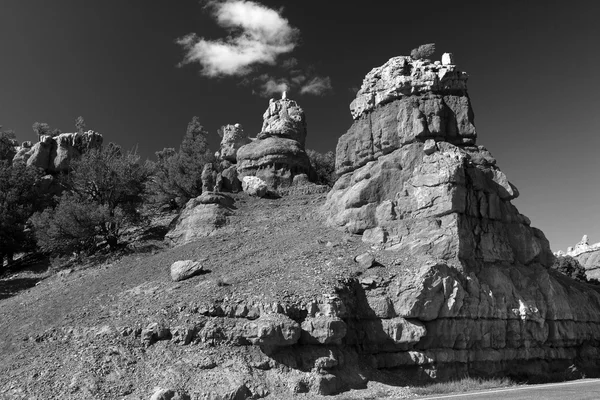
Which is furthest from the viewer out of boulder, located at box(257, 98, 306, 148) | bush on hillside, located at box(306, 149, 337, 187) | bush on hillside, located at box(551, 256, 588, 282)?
bush on hillside, located at box(306, 149, 337, 187)

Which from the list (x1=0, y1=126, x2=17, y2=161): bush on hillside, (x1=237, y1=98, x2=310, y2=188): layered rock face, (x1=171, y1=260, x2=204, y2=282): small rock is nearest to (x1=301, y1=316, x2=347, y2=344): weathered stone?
(x1=171, y1=260, x2=204, y2=282): small rock

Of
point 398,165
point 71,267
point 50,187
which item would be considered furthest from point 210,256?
point 50,187

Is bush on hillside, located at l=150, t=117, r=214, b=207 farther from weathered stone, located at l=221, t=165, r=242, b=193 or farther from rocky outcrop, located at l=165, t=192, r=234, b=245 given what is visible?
rocky outcrop, located at l=165, t=192, r=234, b=245

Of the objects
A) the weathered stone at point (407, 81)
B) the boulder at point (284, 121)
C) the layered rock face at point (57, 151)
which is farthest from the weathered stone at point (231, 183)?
the layered rock face at point (57, 151)

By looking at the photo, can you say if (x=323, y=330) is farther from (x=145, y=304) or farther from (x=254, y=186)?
(x=254, y=186)

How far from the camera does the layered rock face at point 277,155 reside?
32656 mm

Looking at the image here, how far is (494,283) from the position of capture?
58.6ft

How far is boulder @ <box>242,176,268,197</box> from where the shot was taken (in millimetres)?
29109

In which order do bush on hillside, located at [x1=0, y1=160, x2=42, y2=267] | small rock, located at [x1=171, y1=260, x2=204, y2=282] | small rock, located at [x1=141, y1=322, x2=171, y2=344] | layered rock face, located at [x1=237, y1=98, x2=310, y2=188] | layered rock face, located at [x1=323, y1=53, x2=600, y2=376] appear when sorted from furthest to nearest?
layered rock face, located at [x1=237, y1=98, x2=310, y2=188], bush on hillside, located at [x1=0, y1=160, x2=42, y2=267], small rock, located at [x1=171, y1=260, x2=204, y2=282], layered rock face, located at [x1=323, y1=53, x2=600, y2=376], small rock, located at [x1=141, y1=322, x2=171, y2=344]

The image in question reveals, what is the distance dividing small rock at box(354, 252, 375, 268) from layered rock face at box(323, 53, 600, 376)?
812 mm

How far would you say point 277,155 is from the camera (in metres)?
33.1

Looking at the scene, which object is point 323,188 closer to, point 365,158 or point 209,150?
point 365,158

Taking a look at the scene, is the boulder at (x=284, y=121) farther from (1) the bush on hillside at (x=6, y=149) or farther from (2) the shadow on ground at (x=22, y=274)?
(1) the bush on hillside at (x=6, y=149)

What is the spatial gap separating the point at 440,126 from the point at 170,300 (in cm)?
1642
